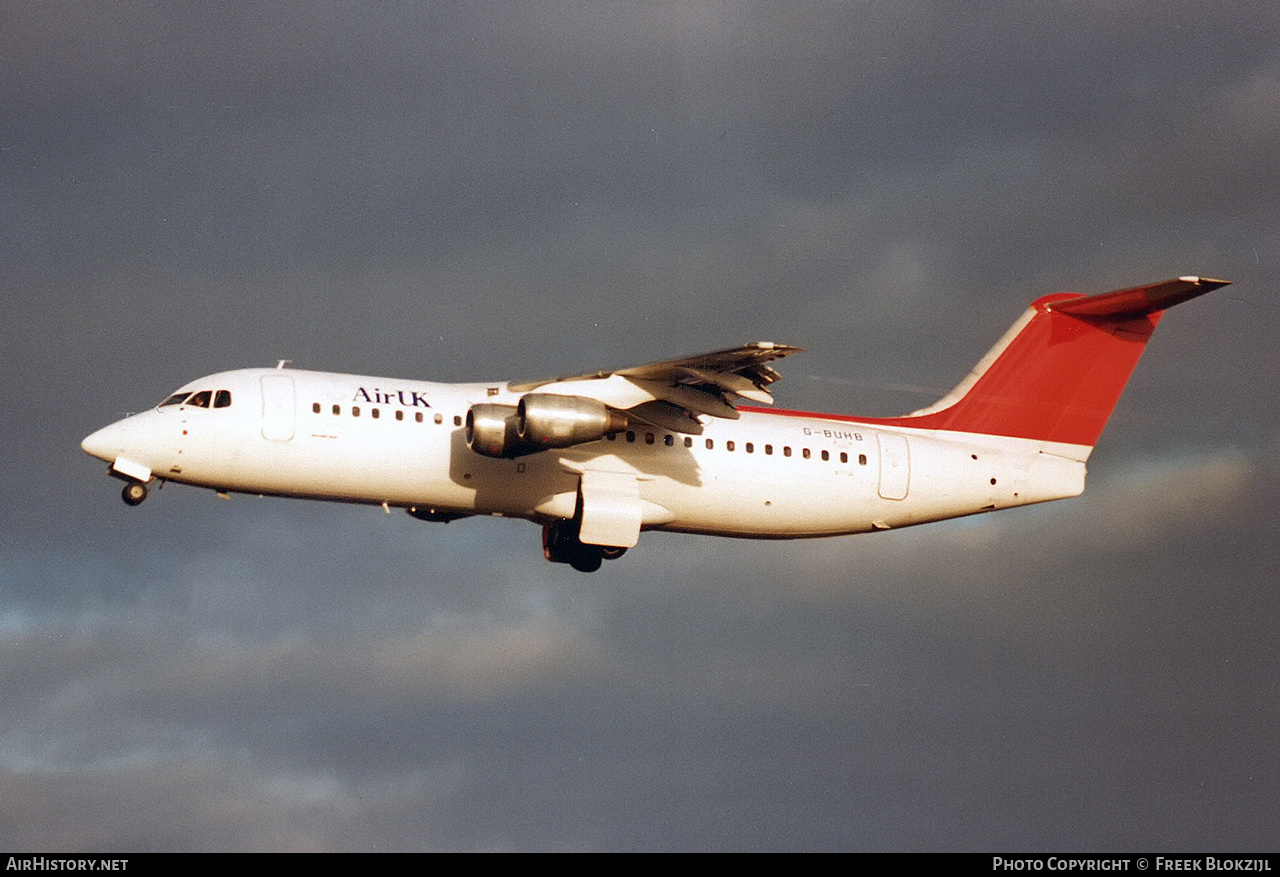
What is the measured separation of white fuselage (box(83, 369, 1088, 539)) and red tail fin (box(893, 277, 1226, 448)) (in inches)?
15.4

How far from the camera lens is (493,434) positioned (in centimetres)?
2972

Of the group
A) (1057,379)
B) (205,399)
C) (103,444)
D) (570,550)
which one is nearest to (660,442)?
(570,550)

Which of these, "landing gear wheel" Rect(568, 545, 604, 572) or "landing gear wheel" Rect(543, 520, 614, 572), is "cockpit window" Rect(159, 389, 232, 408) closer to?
"landing gear wheel" Rect(543, 520, 614, 572)

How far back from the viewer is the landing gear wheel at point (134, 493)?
30.0 metres

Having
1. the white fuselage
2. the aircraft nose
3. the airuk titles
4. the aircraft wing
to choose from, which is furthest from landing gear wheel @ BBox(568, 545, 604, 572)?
the aircraft nose

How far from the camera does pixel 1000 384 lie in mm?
34656

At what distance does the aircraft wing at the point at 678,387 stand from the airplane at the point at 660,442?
0.03m

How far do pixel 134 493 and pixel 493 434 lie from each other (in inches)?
232

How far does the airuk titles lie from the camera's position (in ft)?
99.3

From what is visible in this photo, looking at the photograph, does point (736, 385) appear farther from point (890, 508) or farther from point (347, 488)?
point (347, 488)

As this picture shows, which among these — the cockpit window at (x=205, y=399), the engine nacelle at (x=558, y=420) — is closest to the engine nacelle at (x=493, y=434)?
the engine nacelle at (x=558, y=420)

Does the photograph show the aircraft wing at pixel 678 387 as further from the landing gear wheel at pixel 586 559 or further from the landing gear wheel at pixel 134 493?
the landing gear wheel at pixel 134 493

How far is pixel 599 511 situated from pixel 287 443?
524cm
